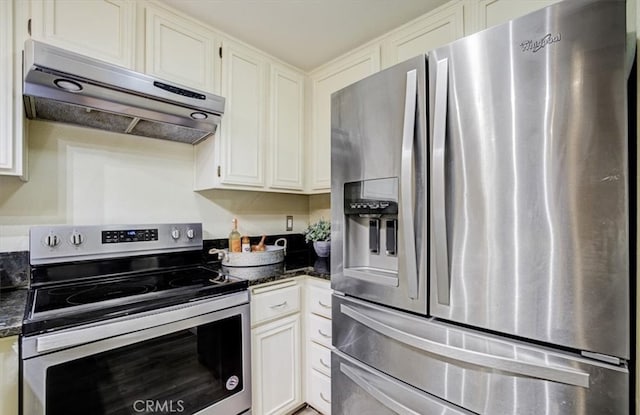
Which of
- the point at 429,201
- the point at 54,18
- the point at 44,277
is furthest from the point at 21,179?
the point at 429,201

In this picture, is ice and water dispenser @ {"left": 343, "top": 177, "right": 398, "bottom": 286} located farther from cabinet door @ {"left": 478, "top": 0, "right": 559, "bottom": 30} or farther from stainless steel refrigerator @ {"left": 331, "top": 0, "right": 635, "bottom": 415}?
cabinet door @ {"left": 478, "top": 0, "right": 559, "bottom": 30}

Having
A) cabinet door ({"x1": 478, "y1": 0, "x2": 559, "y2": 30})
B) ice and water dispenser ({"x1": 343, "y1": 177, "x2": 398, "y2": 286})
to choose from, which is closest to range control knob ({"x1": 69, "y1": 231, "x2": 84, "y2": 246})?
ice and water dispenser ({"x1": 343, "y1": 177, "x2": 398, "y2": 286})

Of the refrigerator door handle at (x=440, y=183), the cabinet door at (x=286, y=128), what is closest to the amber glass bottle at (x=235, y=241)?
the cabinet door at (x=286, y=128)

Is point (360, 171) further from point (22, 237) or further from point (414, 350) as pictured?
point (22, 237)

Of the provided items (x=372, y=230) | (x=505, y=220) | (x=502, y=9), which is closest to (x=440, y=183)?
(x=505, y=220)

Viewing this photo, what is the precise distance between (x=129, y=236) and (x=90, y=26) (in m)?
1.00

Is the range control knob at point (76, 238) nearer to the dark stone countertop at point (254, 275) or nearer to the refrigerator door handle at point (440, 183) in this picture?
the dark stone countertop at point (254, 275)

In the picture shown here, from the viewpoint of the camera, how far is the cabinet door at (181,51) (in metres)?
1.55

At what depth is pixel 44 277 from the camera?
55.7 inches

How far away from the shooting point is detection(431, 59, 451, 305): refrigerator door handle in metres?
1.01

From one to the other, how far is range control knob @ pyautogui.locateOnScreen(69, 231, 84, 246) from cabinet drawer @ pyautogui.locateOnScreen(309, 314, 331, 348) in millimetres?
1244

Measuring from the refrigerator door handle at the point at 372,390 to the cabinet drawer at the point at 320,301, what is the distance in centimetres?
35

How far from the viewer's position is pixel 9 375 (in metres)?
0.94

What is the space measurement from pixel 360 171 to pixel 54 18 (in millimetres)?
1417
